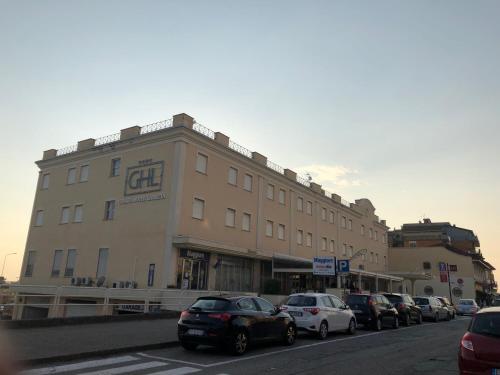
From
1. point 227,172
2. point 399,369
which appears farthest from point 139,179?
point 399,369

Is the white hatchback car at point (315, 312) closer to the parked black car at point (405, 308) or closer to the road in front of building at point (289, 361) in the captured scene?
the road in front of building at point (289, 361)

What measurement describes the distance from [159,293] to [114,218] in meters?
8.98

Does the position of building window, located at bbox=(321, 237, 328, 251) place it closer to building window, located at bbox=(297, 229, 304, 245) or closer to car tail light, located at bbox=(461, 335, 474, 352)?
building window, located at bbox=(297, 229, 304, 245)

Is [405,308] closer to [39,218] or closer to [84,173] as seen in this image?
[84,173]

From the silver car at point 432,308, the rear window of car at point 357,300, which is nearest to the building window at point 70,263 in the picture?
the rear window of car at point 357,300

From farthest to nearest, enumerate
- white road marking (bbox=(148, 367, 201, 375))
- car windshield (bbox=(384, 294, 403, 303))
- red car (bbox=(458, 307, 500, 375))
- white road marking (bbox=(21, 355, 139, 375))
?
car windshield (bbox=(384, 294, 403, 303)) < white road marking (bbox=(148, 367, 201, 375)) < white road marking (bbox=(21, 355, 139, 375)) < red car (bbox=(458, 307, 500, 375))

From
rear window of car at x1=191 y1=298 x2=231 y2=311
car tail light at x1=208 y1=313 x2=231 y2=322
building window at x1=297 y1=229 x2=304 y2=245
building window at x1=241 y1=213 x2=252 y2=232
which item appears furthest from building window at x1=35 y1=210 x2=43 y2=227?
car tail light at x1=208 y1=313 x2=231 y2=322

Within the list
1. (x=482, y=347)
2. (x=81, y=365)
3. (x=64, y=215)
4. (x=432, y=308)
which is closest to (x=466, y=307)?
(x=432, y=308)

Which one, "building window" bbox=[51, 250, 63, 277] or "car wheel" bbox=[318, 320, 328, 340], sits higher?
"building window" bbox=[51, 250, 63, 277]

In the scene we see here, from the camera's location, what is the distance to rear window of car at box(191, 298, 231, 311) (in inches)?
460

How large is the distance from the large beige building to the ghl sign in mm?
77

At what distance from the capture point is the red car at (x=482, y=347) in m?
7.17

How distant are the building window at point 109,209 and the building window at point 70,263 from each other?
4.20 m

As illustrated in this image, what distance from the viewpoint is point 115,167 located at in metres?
33.5
